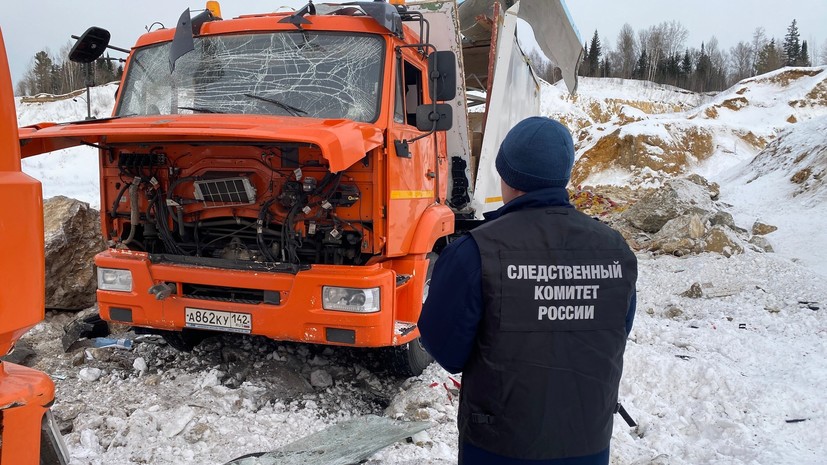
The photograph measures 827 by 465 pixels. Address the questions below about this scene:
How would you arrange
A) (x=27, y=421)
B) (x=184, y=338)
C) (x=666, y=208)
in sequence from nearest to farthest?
(x=27, y=421) → (x=184, y=338) → (x=666, y=208)

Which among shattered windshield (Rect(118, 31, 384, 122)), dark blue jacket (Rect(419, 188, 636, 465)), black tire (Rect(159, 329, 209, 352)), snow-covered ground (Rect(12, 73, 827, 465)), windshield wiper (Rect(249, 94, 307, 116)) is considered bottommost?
snow-covered ground (Rect(12, 73, 827, 465))

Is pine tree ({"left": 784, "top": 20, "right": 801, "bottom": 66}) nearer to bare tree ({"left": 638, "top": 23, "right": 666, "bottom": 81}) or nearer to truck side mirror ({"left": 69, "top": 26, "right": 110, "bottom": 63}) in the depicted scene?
bare tree ({"left": 638, "top": 23, "right": 666, "bottom": 81})

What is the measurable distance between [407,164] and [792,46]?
67766mm

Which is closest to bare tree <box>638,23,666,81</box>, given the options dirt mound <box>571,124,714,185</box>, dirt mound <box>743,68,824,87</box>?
dirt mound <box>743,68,824,87</box>

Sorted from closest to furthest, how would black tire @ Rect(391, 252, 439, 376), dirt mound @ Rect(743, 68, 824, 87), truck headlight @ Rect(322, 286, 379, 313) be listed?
truck headlight @ Rect(322, 286, 379, 313), black tire @ Rect(391, 252, 439, 376), dirt mound @ Rect(743, 68, 824, 87)

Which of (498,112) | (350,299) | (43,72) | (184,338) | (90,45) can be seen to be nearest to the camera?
(350,299)

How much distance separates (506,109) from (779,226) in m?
8.26

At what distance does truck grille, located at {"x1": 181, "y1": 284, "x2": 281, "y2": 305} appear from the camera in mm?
3598

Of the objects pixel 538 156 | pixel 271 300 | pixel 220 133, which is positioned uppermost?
pixel 220 133

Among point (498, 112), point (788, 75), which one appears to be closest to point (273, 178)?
point (498, 112)

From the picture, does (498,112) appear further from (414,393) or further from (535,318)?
(535,318)

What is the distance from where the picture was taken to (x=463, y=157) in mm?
5383

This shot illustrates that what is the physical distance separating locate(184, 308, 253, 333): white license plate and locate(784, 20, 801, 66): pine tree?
65.3m

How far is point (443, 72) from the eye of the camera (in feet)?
12.8
